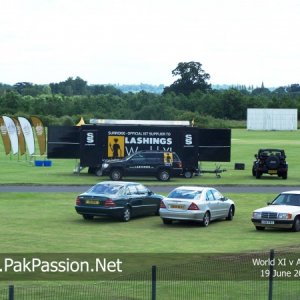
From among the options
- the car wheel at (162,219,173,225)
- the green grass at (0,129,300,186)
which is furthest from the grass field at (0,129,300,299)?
the green grass at (0,129,300,186)

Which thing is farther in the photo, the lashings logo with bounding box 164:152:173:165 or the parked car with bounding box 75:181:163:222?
the lashings logo with bounding box 164:152:173:165

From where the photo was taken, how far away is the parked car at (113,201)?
102 feet

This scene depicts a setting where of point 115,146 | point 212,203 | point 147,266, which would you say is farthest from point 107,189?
point 115,146

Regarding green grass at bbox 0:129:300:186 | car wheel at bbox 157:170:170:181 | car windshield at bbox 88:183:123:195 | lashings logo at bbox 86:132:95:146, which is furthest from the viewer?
lashings logo at bbox 86:132:95:146

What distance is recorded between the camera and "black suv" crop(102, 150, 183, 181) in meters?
52.6

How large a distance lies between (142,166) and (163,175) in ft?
4.52

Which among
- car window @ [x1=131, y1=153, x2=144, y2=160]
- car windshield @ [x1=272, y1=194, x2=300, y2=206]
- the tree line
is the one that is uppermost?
the tree line

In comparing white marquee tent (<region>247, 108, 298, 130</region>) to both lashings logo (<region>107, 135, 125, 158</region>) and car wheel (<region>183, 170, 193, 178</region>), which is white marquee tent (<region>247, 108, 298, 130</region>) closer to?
car wheel (<region>183, 170, 193, 178</region>)

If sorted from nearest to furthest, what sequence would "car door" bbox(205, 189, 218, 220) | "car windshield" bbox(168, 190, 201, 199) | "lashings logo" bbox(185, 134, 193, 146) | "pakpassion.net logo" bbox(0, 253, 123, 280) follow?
"pakpassion.net logo" bbox(0, 253, 123, 280)
"car windshield" bbox(168, 190, 201, 199)
"car door" bbox(205, 189, 218, 220)
"lashings logo" bbox(185, 134, 193, 146)

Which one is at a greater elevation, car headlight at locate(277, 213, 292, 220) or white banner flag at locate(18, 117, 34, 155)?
white banner flag at locate(18, 117, 34, 155)

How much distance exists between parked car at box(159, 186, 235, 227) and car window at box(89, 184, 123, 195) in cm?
177

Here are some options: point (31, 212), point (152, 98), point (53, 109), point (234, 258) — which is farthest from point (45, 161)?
point (152, 98)

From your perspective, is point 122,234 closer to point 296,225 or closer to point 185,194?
point 185,194

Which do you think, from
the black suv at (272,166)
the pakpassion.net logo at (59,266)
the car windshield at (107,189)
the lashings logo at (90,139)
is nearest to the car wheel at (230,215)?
the car windshield at (107,189)
